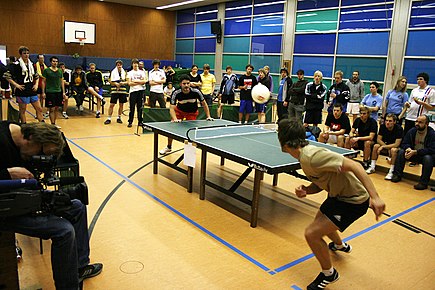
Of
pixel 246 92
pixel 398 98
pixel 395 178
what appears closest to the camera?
pixel 395 178

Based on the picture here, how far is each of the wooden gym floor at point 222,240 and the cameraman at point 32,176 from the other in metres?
0.66

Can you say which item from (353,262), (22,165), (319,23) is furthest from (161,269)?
(319,23)

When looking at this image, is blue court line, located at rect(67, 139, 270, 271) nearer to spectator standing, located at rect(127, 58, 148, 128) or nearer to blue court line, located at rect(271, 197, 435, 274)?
blue court line, located at rect(271, 197, 435, 274)

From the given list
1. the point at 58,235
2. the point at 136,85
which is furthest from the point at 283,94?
the point at 58,235

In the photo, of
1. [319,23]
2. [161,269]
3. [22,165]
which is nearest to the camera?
[22,165]

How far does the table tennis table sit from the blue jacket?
6.47ft

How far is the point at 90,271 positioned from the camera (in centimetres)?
310

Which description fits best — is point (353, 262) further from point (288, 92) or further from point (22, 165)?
point (288, 92)

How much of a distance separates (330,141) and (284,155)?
134 inches

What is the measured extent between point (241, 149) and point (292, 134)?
6.06ft

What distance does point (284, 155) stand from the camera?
14.7ft

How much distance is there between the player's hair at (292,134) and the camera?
2854mm

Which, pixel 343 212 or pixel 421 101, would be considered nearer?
pixel 343 212

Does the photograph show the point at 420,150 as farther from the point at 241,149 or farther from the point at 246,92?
the point at 246,92
